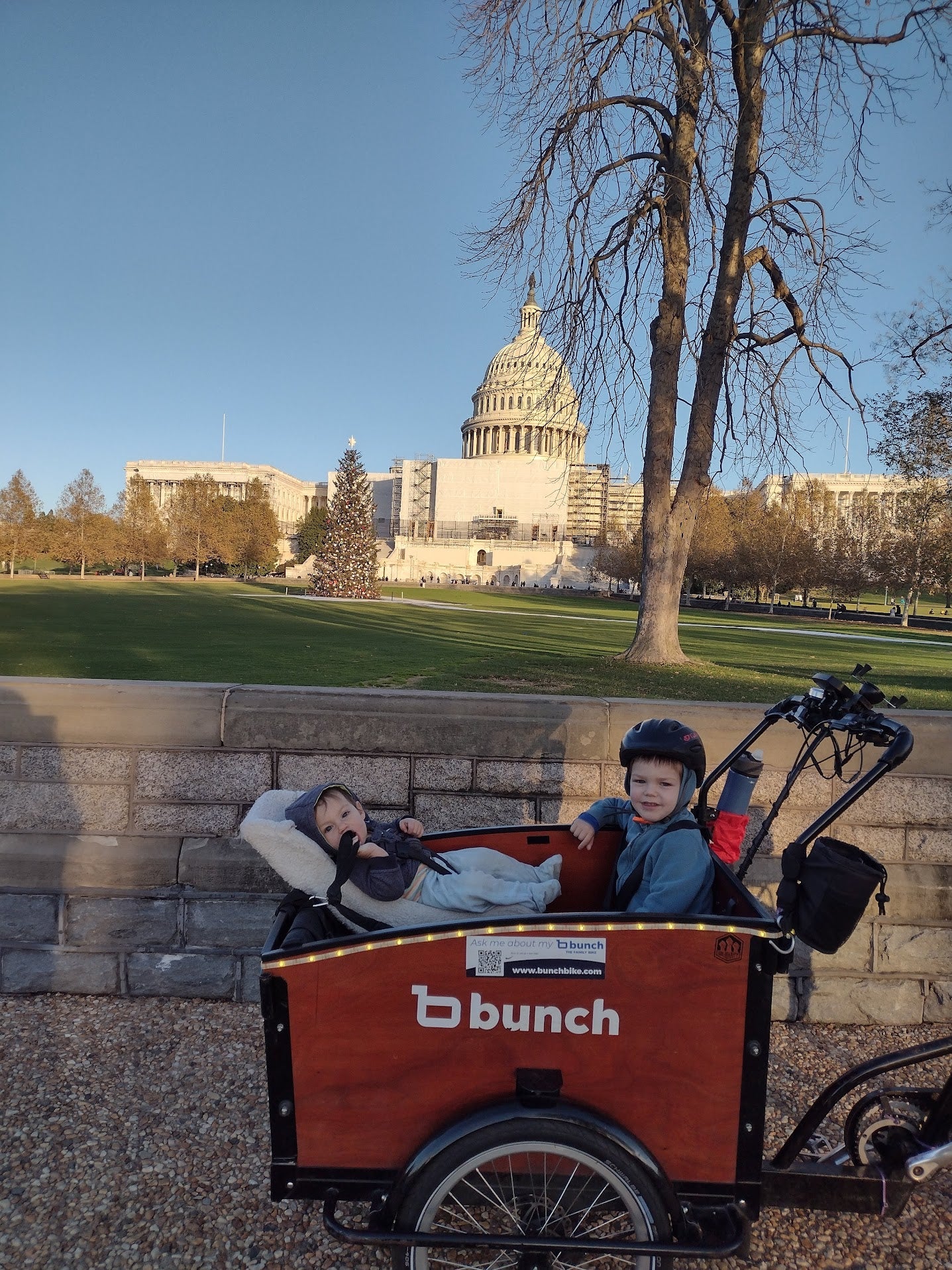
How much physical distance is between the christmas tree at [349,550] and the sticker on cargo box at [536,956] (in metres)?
40.4

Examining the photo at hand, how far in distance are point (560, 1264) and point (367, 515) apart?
43.0 meters

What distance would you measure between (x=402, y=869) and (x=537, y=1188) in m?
1.02

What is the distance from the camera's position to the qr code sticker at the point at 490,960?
228 cm

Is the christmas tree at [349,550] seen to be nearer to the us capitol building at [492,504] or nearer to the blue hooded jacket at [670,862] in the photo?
the us capitol building at [492,504]

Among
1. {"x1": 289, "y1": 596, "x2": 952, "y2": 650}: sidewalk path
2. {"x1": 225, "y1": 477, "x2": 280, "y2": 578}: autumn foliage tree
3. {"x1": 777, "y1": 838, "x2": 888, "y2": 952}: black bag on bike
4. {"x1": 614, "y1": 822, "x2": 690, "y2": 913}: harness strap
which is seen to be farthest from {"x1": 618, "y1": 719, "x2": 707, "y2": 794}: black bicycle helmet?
{"x1": 225, "y1": 477, "x2": 280, "y2": 578}: autumn foliage tree

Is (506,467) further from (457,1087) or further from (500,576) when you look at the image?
(457,1087)

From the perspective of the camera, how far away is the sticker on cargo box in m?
2.27

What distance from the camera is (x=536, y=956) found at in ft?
7.47

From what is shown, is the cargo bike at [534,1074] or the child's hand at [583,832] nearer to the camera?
the cargo bike at [534,1074]

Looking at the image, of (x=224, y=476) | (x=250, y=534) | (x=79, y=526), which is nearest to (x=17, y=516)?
(x=79, y=526)

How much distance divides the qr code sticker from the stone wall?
6.94 feet

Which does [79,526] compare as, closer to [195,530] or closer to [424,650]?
[195,530]

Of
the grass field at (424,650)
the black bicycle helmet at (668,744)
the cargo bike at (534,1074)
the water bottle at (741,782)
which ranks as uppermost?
the black bicycle helmet at (668,744)

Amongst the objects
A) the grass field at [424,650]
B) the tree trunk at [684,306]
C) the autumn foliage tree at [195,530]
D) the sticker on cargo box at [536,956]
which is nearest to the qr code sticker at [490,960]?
the sticker on cargo box at [536,956]
